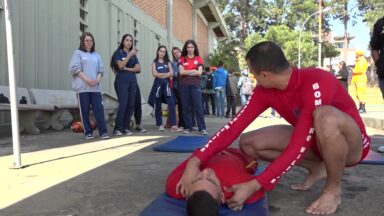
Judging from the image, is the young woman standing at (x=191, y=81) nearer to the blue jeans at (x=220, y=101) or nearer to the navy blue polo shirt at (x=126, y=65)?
the navy blue polo shirt at (x=126, y=65)

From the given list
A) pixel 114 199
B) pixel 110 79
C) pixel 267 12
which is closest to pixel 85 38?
pixel 114 199

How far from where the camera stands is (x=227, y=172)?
11.0 ft

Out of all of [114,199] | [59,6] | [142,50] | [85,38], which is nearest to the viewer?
[114,199]

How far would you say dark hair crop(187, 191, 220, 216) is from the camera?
2826 millimetres

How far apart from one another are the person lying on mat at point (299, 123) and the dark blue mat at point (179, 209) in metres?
0.06

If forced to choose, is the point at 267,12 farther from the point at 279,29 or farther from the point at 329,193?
the point at 329,193

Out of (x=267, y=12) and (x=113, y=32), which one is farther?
(x=267, y=12)

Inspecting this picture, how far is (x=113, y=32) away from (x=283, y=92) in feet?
39.0

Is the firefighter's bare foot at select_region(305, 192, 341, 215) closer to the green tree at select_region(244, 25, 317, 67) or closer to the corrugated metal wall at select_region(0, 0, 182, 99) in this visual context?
the corrugated metal wall at select_region(0, 0, 182, 99)

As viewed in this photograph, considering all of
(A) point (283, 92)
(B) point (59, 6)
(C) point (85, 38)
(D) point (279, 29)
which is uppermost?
(D) point (279, 29)

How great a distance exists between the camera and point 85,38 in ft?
25.9

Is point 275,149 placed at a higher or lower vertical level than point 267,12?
lower

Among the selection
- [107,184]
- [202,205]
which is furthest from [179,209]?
[107,184]

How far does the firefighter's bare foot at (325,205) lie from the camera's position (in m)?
3.39
